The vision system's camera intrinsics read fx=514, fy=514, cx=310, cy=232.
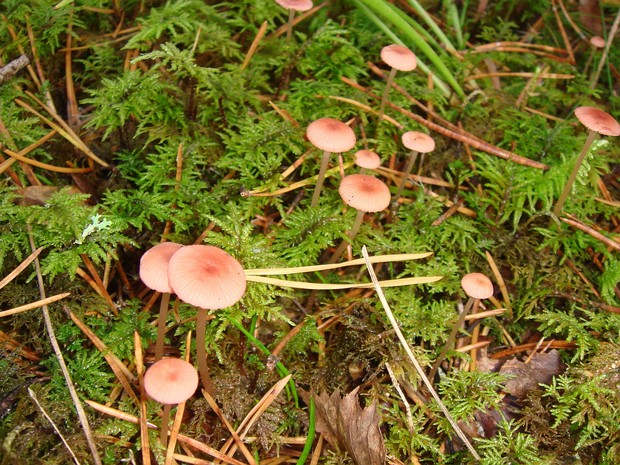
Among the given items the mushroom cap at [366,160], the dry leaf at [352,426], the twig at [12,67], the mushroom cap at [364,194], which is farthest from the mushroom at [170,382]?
the twig at [12,67]

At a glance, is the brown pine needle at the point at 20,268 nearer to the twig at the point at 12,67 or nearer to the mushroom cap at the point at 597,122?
the twig at the point at 12,67

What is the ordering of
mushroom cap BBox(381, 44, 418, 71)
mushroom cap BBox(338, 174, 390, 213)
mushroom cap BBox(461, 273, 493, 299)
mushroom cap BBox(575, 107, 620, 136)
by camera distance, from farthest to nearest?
1. mushroom cap BBox(381, 44, 418, 71)
2. mushroom cap BBox(575, 107, 620, 136)
3. mushroom cap BBox(338, 174, 390, 213)
4. mushroom cap BBox(461, 273, 493, 299)

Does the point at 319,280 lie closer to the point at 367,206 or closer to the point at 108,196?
the point at 367,206

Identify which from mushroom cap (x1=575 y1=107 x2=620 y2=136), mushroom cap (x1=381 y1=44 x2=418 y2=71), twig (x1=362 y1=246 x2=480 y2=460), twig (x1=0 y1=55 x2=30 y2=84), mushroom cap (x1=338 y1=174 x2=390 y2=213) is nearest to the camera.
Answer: twig (x1=362 y1=246 x2=480 y2=460)

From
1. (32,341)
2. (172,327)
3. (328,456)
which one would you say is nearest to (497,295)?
(328,456)

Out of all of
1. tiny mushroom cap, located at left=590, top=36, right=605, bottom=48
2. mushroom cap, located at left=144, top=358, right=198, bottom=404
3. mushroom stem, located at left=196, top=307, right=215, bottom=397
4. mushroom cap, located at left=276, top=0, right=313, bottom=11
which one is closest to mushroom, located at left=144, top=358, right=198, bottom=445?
mushroom cap, located at left=144, top=358, right=198, bottom=404

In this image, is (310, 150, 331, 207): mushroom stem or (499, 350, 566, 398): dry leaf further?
(310, 150, 331, 207): mushroom stem

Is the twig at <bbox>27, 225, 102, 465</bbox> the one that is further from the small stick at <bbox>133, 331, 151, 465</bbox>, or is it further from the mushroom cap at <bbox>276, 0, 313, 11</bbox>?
the mushroom cap at <bbox>276, 0, 313, 11</bbox>
